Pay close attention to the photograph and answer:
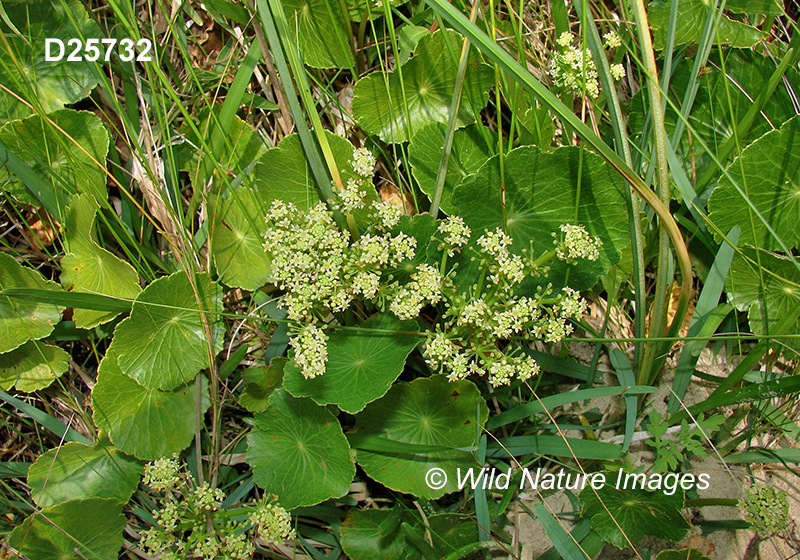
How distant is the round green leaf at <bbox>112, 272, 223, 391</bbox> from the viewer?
1.94 m

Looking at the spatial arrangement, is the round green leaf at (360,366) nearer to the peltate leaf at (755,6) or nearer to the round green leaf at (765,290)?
the round green leaf at (765,290)

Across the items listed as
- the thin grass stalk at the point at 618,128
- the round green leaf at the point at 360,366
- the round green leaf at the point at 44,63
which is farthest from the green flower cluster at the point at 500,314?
the round green leaf at the point at 44,63

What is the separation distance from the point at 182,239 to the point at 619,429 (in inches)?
74.5

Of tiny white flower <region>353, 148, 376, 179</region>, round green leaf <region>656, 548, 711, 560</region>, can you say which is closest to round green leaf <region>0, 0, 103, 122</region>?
tiny white flower <region>353, 148, 376, 179</region>

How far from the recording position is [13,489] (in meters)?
2.14

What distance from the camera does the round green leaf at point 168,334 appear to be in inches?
76.5

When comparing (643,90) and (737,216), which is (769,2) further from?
(737,216)

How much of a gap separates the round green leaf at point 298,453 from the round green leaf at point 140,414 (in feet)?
1.01

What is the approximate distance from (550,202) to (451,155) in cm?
41

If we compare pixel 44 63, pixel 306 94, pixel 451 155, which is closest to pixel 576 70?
pixel 451 155

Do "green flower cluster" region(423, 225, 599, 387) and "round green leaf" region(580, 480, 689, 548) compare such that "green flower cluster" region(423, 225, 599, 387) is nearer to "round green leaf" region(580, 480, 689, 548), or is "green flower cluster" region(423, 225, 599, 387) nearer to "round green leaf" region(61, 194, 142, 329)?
"round green leaf" region(580, 480, 689, 548)

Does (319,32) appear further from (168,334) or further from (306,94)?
(168,334)

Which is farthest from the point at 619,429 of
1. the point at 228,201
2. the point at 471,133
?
the point at 228,201

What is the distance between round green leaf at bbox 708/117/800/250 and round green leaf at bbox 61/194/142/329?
223 cm
